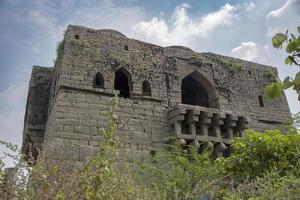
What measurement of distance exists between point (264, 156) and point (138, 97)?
3525mm

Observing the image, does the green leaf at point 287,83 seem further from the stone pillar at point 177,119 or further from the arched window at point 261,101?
the arched window at point 261,101

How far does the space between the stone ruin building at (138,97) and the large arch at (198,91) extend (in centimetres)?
3

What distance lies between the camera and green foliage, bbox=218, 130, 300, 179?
8.01m

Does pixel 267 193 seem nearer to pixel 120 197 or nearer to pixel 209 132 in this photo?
pixel 120 197

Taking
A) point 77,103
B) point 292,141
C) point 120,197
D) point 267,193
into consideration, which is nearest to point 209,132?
point 292,141

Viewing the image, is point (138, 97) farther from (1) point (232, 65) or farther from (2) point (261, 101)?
(2) point (261, 101)

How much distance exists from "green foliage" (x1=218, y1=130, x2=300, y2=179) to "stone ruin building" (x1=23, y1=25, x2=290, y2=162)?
4.02ft

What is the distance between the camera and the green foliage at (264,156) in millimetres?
8008

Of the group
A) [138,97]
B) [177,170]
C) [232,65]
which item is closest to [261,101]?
[232,65]

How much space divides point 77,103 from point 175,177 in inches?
117

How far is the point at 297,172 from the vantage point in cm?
758

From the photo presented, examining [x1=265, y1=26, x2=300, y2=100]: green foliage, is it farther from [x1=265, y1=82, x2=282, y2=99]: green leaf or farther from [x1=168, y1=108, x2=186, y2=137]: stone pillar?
[x1=168, y1=108, x2=186, y2=137]: stone pillar

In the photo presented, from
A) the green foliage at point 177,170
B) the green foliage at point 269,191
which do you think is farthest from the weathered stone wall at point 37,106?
the green foliage at point 269,191

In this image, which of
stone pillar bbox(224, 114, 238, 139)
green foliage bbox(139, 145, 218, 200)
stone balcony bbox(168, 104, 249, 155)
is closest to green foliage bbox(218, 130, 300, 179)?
green foliage bbox(139, 145, 218, 200)
